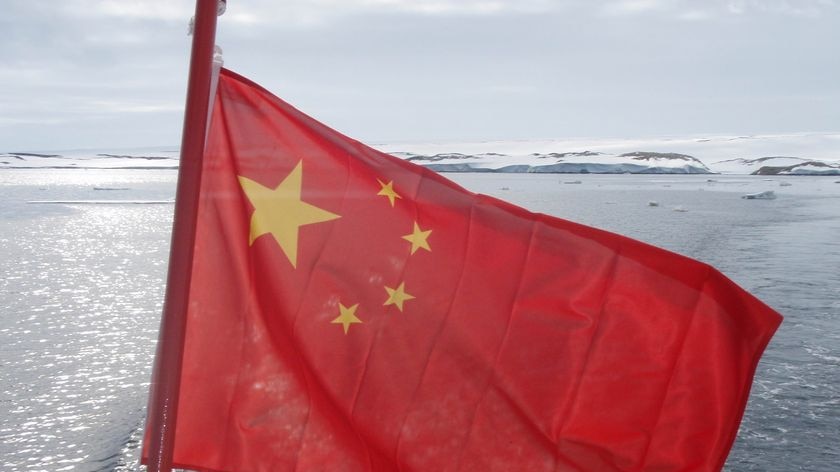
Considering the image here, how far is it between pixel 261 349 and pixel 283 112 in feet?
1.83

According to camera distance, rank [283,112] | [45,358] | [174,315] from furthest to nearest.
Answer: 1. [45,358]
2. [283,112]
3. [174,315]

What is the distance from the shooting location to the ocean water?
167 inches

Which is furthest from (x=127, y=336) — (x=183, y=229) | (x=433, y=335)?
(x=183, y=229)

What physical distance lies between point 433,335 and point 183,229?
0.71 meters

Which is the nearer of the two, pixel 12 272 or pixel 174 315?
pixel 174 315

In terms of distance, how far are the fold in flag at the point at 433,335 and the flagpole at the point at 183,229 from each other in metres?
0.26

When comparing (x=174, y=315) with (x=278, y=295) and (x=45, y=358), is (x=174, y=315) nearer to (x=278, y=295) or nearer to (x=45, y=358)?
(x=278, y=295)

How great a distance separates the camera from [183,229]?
164 centimetres

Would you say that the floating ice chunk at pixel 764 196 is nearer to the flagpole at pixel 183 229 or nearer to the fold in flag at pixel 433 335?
the fold in flag at pixel 433 335

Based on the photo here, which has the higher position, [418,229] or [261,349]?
[418,229]

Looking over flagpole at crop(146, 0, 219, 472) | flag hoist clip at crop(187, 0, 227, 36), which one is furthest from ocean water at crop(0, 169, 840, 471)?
flag hoist clip at crop(187, 0, 227, 36)

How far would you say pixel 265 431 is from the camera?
2.05m

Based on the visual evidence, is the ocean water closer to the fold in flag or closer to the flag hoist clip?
the fold in flag

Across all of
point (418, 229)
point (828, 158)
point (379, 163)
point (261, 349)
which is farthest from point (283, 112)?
point (828, 158)
